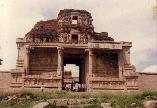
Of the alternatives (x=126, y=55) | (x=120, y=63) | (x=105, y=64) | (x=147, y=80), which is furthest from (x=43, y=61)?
(x=147, y=80)

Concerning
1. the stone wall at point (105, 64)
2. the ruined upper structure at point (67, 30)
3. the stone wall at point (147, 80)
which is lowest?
the stone wall at point (147, 80)

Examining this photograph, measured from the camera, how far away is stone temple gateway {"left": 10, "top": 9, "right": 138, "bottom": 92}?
38.7m

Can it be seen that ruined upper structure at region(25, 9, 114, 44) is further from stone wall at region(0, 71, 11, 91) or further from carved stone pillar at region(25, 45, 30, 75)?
stone wall at region(0, 71, 11, 91)

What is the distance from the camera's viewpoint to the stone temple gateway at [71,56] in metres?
38.7

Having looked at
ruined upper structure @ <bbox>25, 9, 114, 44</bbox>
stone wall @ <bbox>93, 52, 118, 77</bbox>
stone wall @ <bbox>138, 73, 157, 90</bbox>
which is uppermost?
ruined upper structure @ <bbox>25, 9, 114, 44</bbox>

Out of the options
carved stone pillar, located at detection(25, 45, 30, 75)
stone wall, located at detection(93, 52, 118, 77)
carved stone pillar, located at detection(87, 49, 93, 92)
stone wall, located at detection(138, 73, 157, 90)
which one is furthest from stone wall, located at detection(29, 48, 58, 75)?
stone wall, located at detection(138, 73, 157, 90)

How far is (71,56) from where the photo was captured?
137 ft

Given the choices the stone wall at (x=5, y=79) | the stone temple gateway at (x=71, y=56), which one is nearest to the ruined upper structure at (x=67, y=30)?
the stone temple gateway at (x=71, y=56)

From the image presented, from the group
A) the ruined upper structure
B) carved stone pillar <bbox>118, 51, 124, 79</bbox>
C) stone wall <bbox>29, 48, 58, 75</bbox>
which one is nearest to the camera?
carved stone pillar <bbox>118, 51, 124, 79</bbox>

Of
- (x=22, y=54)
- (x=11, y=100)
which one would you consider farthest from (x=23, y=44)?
(x=11, y=100)

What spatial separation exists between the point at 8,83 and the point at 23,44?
4.38m

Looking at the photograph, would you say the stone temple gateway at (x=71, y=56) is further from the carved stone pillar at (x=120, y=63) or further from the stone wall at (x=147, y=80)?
the stone wall at (x=147, y=80)

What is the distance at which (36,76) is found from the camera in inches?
1524

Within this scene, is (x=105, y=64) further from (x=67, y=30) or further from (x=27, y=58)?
(x=27, y=58)
